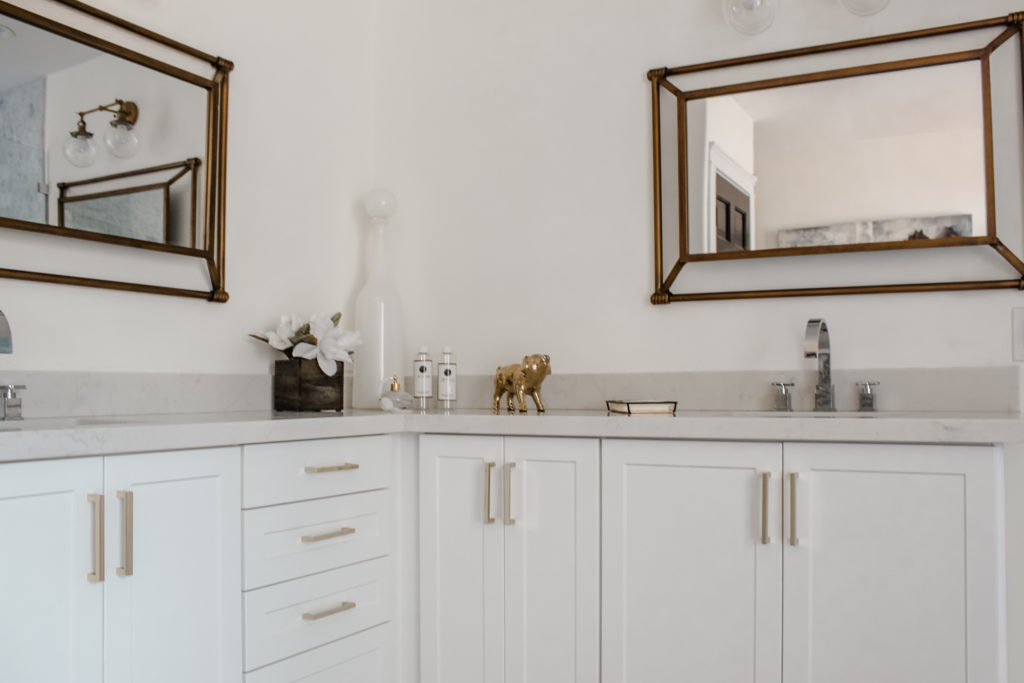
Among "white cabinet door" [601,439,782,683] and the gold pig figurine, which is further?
the gold pig figurine

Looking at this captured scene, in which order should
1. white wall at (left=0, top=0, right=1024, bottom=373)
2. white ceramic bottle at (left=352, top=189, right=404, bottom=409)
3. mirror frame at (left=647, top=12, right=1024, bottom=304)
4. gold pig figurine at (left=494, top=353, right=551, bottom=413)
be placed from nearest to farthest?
Result: mirror frame at (left=647, top=12, right=1024, bottom=304)
white wall at (left=0, top=0, right=1024, bottom=373)
gold pig figurine at (left=494, top=353, right=551, bottom=413)
white ceramic bottle at (left=352, top=189, right=404, bottom=409)

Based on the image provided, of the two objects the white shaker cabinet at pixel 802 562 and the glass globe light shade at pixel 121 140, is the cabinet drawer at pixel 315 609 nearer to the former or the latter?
the white shaker cabinet at pixel 802 562

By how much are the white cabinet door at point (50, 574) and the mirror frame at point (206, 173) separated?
2.10 ft

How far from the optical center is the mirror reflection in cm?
215

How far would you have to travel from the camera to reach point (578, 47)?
263cm

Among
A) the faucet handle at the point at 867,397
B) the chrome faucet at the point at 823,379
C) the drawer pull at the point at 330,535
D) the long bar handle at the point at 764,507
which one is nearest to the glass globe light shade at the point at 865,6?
the chrome faucet at the point at 823,379

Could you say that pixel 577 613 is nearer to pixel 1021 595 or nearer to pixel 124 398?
pixel 1021 595

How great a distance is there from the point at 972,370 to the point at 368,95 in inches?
79.2

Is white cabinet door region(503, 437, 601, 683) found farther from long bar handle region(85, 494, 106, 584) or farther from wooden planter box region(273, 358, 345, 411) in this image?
long bar handle region(85, 494, 106, 584)

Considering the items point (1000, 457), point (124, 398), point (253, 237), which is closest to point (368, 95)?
point (253, 237)

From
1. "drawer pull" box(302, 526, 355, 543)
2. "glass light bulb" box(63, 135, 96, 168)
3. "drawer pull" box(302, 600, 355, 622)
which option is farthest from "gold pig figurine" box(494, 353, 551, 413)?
"glass light bulb" box(63, 135, 96, 168)

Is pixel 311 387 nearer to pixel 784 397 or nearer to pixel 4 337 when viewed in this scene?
pixel 4 337

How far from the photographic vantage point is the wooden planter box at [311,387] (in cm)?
239

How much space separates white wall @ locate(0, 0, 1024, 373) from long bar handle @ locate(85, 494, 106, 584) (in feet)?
2.13
